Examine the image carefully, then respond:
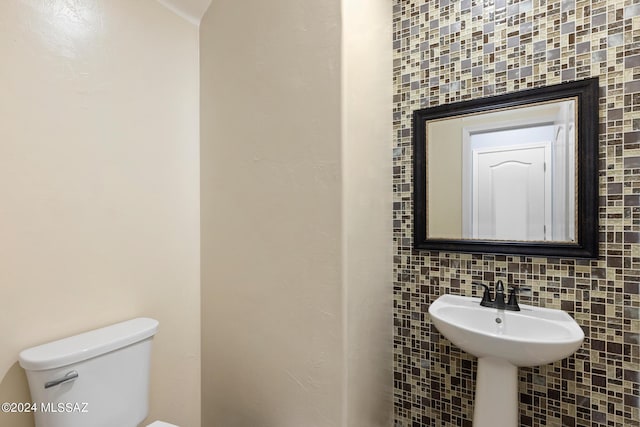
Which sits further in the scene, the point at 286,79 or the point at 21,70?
the point at 286,79

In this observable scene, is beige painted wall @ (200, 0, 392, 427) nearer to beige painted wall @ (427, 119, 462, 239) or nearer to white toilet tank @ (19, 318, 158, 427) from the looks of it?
beige painted wall @ (427, 119, 462, 239)

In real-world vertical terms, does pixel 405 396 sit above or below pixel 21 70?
below

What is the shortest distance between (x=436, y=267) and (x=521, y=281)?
0.34 meters

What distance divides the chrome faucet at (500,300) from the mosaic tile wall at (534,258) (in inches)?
3.1

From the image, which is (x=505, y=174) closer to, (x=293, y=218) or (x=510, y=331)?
(x=510, y=331)

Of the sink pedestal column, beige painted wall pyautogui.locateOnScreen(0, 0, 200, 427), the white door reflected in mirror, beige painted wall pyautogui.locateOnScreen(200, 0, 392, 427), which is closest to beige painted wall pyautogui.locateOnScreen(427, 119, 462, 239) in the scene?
the white door reflected in mirror

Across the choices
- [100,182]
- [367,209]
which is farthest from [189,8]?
[367,209]

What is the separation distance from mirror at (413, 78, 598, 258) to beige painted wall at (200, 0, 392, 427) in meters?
0.23

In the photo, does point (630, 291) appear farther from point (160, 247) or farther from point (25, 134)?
point (25, 134)

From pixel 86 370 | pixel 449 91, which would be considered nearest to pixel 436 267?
pixel 449 91

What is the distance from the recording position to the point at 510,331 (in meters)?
1.24

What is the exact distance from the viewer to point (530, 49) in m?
1.32

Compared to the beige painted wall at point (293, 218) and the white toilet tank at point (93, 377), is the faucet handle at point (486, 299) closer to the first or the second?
the beige painted wall at point (293, 218)

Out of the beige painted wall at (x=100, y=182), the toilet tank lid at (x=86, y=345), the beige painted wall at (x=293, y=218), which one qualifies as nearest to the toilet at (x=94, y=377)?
the toilet tank lid at (x=86, y=345)
